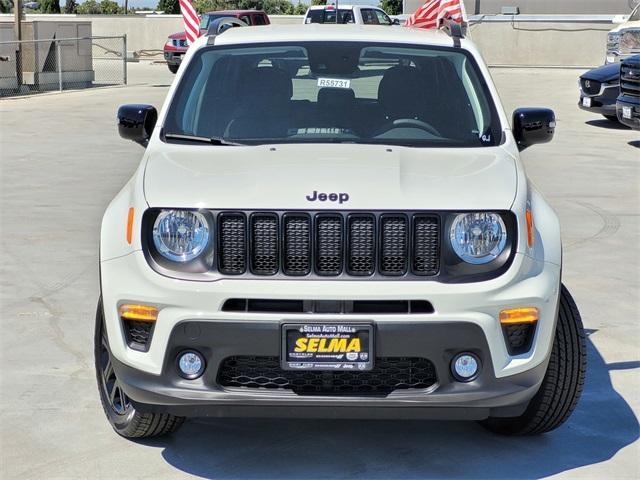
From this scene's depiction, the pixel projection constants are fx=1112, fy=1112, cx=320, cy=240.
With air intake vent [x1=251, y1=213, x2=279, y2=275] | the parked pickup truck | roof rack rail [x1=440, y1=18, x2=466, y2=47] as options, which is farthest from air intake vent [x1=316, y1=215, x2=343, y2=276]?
the parked pickup truck

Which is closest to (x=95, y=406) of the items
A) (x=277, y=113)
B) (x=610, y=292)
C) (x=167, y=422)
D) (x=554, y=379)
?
(x=167, y=422)

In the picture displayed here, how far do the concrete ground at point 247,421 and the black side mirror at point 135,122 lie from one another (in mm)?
1293

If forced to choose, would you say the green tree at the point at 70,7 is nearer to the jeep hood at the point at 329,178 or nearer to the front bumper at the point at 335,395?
the jeep hood at the point at 329,178

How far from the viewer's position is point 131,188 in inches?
185

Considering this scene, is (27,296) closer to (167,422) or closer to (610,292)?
(167,422)

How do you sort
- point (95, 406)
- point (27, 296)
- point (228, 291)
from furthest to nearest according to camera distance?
point (27, 296) → point (95, 406) → point (228, 291)

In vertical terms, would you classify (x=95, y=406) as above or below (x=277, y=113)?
below

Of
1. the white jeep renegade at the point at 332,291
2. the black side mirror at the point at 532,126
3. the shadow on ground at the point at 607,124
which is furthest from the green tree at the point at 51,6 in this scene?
the white jeep renegade at the point at 332,291

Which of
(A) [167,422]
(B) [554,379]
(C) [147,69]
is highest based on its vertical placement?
(B) [554,379]

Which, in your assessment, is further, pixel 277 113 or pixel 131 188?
pixel 277 113

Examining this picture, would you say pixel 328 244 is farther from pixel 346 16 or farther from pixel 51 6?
pixel 51 6

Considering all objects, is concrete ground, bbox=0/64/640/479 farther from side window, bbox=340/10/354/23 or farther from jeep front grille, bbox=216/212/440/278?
side window, bbox=340/10/354/23

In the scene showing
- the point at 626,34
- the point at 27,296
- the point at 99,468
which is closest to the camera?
the point at 99,468

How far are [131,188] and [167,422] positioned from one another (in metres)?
1.03
